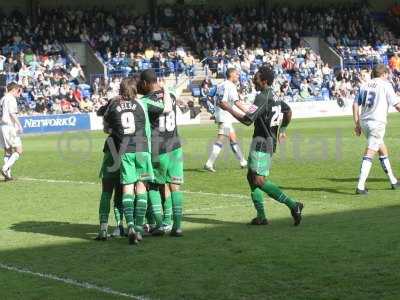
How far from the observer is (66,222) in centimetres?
1170

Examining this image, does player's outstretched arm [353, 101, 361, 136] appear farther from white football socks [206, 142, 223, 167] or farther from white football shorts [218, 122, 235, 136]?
white football socks [206, 142, 223, 167]

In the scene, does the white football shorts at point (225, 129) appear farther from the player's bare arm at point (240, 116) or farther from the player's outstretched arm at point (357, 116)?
the player's bare arm at point (240, 116)

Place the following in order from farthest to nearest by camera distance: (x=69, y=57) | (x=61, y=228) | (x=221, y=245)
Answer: (x=69, y=57), (x=61, y=228), (x=221, y=245)

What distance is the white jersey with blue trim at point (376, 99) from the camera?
543 inches

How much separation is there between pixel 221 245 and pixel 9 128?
9.23m

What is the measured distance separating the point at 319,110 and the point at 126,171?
34.6 meters

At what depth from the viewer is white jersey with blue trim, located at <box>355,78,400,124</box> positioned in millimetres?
13781

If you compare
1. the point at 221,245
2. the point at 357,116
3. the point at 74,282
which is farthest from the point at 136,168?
the point at 357,116

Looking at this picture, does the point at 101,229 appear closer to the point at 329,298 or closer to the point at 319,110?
the point at 329,298

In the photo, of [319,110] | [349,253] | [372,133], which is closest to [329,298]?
[349,253]

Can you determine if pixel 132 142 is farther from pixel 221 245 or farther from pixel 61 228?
pixel 61 228

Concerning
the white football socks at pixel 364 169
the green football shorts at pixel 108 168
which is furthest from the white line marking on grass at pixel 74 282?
the white football socks at pixel 364 169

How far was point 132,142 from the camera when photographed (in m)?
9.86

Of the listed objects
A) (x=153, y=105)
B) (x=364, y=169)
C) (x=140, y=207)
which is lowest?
(x=364, y=169)
